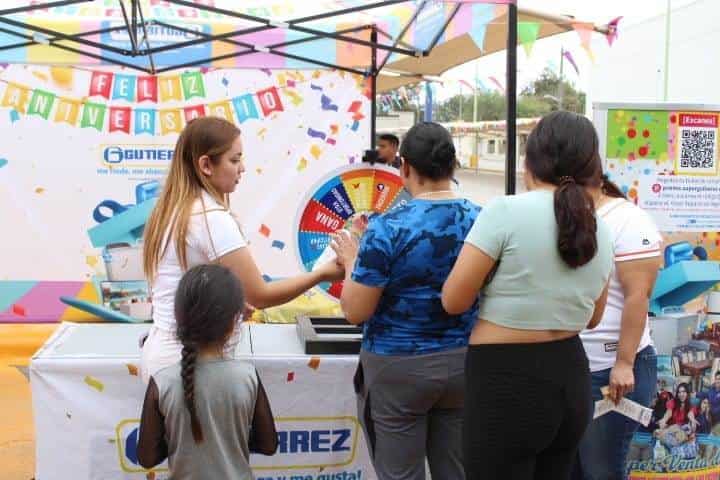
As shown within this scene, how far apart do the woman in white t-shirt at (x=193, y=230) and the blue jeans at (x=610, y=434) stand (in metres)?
0.96

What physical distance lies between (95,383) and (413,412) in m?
1.07

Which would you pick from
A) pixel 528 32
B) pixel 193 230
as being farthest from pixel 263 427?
pixel 528 32

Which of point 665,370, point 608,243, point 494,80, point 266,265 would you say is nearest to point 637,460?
point 665,370

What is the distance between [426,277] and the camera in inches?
77.0

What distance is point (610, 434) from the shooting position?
221cm

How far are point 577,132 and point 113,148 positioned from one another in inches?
177

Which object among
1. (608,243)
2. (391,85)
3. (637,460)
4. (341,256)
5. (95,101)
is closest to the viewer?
(608,243)

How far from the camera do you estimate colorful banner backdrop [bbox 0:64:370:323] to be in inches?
223

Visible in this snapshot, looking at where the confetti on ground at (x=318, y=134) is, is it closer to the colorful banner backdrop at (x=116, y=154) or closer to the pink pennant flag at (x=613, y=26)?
the colorful banner backdrop at (x=116, y=154)

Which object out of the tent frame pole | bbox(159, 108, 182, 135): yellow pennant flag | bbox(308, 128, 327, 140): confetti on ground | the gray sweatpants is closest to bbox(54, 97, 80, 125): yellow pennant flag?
bbox(159, 108, 182, 135): yellow pennant flag

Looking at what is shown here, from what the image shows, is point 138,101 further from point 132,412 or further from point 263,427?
point 263,427

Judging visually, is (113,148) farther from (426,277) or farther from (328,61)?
(426,277)

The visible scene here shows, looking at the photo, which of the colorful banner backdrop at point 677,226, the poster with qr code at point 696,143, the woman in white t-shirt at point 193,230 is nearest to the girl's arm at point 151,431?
the woman in white t-shirt at point 193,230

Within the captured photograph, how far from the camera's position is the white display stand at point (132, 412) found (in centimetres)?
247
